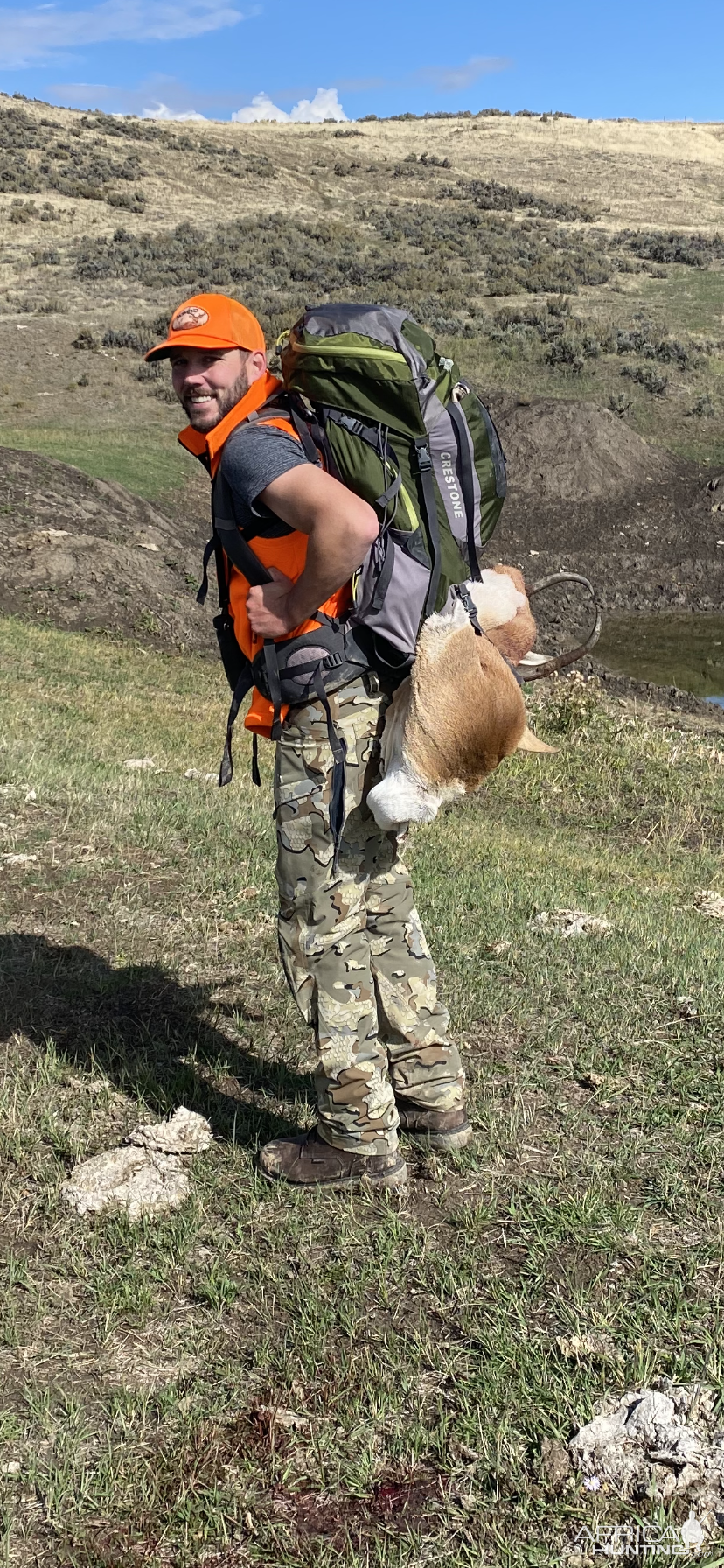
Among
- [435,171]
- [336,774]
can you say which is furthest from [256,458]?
[435,171]

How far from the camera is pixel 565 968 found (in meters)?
4.76

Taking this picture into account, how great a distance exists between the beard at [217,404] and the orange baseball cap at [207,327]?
8cm

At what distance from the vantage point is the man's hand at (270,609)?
283cm

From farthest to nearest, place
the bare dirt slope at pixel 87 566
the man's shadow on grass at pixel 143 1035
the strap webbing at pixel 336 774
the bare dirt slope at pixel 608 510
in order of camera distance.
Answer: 1. the bare dirt slope at pixel 608 510
2. the bare dirt slope at pixel 87 566
3. the man's shadow on grass at pixel 143 1035
4. the strap webbing at pixel 336 774

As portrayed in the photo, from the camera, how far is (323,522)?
2.61 meters

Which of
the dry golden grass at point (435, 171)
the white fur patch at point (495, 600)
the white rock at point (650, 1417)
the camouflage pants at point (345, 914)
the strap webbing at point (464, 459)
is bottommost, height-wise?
the white rock at point (650, 1417)

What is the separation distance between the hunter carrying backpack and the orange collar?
6cm

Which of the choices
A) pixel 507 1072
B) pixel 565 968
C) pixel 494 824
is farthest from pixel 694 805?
pixel 507 1072

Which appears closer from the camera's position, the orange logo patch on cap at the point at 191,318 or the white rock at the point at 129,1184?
the orange logo patch on cap at the point at 191,318

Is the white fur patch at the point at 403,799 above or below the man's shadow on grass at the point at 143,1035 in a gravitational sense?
above

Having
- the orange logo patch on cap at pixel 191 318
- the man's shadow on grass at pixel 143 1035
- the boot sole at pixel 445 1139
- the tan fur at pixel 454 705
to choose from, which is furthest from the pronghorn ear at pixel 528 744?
the man's shadow on grass at pixel 143 1035

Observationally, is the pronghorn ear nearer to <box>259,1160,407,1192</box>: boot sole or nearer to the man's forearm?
the man's forearm

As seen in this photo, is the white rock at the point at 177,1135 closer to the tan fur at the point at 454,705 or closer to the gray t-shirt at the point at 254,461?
the tan fur at the point at 454,705

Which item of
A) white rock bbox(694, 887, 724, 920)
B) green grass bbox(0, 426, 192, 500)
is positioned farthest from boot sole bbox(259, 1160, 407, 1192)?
green grass bbox(0, 426, 192, 500)
